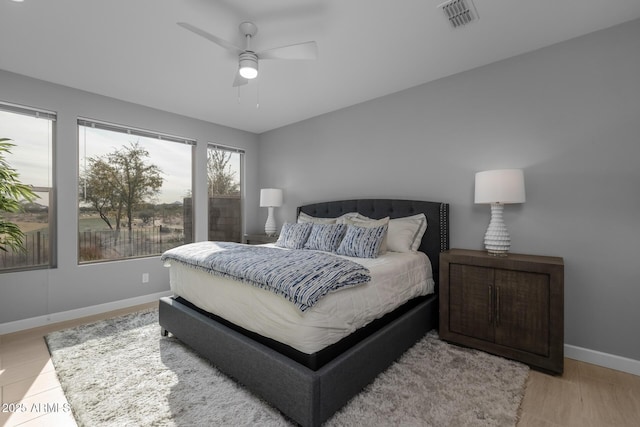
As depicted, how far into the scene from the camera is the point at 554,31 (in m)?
2.32

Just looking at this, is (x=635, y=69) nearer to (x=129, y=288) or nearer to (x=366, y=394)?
(x=366, y=394)

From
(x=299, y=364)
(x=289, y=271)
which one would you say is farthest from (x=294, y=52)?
(x=299, y=364)

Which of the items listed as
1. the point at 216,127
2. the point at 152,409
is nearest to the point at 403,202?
the point at 152,409

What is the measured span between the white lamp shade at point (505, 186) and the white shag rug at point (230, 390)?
4.19 ft

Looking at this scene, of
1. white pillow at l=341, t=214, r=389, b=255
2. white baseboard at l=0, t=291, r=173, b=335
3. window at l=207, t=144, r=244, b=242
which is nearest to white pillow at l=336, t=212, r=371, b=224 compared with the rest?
white pillow at l=341, t=214, r=389, b=255

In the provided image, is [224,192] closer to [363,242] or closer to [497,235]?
[363,242]

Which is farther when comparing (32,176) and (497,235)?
(32,176)

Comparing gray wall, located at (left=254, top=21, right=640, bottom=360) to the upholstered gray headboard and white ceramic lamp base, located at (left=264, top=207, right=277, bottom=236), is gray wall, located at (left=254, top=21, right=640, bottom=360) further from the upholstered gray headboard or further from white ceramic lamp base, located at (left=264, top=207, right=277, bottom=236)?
white ceramic lamp base, located at (left=264, top=207, right=277, bottom=236)

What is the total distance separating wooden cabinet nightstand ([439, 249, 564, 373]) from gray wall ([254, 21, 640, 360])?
36cm

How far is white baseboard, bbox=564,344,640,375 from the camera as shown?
219 cm

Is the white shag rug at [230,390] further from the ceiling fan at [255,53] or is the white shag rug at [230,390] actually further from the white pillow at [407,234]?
the ceiling fan at [255,53]

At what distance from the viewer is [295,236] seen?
3463 millimetres

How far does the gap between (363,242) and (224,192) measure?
Answer: 2.87 meters

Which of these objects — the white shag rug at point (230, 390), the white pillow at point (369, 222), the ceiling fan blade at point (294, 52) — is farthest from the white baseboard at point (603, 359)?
the ceiling fan blade at point (294, 52)
